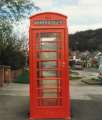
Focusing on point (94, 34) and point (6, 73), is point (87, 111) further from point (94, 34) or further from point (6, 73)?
point (94, 34)

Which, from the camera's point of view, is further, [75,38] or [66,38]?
[75,38]

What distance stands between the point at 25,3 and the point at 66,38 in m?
11.0

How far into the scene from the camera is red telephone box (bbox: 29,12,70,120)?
12.3 metres

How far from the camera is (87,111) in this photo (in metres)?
13.6

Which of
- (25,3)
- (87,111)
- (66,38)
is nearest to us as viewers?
(66,38)

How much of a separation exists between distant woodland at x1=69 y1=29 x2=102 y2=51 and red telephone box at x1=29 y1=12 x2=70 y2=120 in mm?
106884

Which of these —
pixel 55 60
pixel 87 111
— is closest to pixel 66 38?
pixel 55 60

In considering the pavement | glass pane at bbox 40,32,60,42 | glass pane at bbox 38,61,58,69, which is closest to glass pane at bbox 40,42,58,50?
glass pane at bbox 40,32,60,42

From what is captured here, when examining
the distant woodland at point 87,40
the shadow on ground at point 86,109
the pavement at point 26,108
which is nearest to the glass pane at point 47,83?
the pavement at point 26,108

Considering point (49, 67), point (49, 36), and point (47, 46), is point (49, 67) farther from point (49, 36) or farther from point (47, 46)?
point (49, 36)

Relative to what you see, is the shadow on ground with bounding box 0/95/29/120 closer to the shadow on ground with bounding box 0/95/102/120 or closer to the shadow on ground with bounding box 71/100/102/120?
the shadow on ground with bounding box 0/95/102/120

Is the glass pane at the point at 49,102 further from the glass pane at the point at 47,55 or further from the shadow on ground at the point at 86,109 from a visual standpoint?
the glass pane at the point at 47,55

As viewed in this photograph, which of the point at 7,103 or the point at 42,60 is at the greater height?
the point at 42,60

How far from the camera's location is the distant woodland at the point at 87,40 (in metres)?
122
